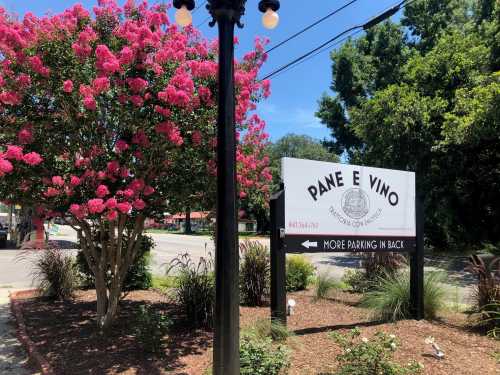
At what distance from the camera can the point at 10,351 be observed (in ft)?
19.8

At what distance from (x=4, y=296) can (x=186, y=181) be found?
704 centimetres

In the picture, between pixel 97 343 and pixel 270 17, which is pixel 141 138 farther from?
pixel 97 343

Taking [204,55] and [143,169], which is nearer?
[143,169]

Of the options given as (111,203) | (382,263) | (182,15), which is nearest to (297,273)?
(382,263)

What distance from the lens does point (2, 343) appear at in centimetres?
646

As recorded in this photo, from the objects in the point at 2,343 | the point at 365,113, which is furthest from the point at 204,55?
the point at 365,113

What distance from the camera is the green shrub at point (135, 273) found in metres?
10.0

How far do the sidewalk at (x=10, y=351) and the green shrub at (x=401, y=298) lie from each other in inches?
198

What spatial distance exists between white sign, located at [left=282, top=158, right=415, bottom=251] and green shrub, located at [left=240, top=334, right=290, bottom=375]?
6.08 ft

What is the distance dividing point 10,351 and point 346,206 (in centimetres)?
502

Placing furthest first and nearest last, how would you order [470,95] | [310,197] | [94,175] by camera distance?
[470,95] → [310,197] → [94,175]

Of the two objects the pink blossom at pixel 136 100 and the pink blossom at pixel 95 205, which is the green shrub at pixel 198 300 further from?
the pink blossom at pixel 136 100

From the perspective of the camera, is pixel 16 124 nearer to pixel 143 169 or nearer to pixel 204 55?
pixel 143 169

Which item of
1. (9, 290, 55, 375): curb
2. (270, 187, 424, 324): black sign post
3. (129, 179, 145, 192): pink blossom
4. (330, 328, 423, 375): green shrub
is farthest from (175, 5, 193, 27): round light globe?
(9, 290, 55, 375): curb
